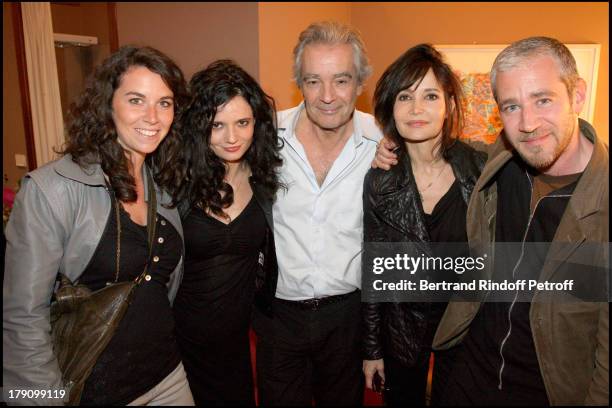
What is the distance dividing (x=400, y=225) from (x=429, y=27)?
9.89 ft

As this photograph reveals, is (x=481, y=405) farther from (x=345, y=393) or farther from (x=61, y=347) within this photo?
(x=61, y=347)

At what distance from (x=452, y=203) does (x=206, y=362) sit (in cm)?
148

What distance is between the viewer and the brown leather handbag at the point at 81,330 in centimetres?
159

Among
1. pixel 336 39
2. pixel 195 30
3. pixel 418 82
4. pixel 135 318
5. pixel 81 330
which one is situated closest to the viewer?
pixel 81 330

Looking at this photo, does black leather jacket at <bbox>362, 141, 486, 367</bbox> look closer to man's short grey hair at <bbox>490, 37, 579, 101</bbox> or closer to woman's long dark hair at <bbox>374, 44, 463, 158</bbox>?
woman's long dark hair at <bbox>374, 44, 463, 158</bbox>

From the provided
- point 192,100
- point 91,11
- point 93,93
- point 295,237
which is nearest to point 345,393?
point 295,237

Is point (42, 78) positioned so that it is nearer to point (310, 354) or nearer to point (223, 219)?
point (223, 219)

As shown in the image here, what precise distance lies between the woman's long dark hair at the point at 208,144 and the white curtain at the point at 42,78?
2518 millimetres

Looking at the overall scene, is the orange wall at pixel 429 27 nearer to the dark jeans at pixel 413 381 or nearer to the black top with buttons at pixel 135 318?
the black top with buttons at pixel 135 318

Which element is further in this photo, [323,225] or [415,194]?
[323,225]

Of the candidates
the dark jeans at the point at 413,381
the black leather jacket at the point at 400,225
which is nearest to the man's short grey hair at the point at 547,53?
the black leather jacket at the point at 400,225

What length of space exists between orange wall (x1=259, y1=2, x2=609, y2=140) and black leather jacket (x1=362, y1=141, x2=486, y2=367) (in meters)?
2.16

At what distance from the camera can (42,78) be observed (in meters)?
4.08

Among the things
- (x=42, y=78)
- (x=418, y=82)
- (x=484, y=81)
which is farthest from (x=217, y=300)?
(x=42, y=78)
